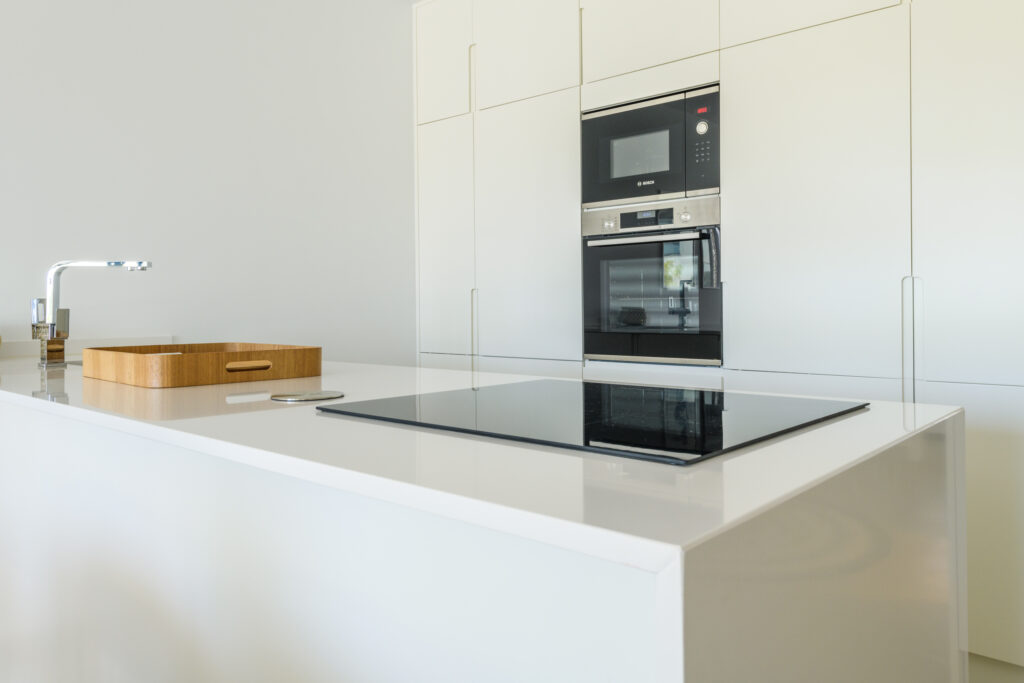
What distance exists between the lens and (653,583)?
1.73 feet

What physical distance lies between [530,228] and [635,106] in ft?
2.05

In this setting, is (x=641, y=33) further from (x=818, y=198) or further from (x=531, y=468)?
(x=531, y=468)

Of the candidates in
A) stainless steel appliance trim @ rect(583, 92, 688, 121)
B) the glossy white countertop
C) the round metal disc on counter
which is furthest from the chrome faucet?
stainless steel appliance trim @ rect(583, 92, 688, 121)

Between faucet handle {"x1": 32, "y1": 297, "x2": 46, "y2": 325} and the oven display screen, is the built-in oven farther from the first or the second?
faucet handle {"x1": 32, "y1": 297, "x2": 46, "y2": 325}

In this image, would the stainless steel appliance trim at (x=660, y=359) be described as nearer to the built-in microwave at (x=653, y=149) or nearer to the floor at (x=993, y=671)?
the built-in microwave at (x=653, y=149)

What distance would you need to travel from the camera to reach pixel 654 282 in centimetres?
260

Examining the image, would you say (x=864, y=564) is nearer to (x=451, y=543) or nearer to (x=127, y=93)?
(x=451, y=543)

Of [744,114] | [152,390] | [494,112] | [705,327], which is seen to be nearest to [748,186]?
[744,114]

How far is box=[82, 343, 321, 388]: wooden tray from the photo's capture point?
50.9 inches

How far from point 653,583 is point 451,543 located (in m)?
0.22

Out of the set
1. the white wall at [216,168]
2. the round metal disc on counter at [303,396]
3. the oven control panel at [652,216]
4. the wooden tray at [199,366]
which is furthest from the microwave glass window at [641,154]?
the round metal disc on counter at [303,396]

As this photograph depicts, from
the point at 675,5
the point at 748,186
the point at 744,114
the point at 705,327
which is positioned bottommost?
the point at 705,327

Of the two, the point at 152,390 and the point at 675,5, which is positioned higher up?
the point at 675,5

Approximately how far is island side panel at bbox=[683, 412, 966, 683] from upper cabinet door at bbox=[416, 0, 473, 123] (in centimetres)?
271
